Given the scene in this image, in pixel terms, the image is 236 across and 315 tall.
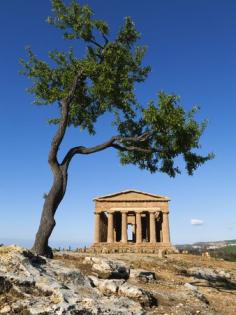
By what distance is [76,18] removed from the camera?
1934 cm

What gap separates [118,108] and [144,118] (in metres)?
2.46

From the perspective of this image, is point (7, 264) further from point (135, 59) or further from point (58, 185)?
point (135, 59)

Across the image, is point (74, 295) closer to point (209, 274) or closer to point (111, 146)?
point (111, 146)

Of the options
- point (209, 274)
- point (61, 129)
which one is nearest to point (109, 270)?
point (61, 129)

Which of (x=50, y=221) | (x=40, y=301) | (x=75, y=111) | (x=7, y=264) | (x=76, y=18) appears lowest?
(x=40, y=301)

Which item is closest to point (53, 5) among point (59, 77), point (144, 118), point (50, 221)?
point (59, 77)

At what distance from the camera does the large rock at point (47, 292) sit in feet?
27.6

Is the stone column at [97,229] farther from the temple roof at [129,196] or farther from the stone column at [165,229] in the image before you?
the stone column at [165,229]

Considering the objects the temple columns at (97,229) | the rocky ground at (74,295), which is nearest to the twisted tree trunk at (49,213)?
the rocky ground at (74,295)

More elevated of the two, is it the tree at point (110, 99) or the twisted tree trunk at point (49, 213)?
the tree at point (110, 99)

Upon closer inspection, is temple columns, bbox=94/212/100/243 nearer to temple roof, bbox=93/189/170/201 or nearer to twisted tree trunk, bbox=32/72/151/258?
temple roof, bbox=93/189/170/201

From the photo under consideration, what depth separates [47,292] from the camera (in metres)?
9.43

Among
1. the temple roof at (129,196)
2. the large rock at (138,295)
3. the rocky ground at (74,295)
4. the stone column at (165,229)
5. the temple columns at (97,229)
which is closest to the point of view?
the rocky ground at (74,295)

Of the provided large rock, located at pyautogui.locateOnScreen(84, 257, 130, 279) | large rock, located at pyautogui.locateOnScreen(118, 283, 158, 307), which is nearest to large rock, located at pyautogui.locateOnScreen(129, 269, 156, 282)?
large rock, located at pyautogui.locateOnScreen(84, 257, 130, 279)
